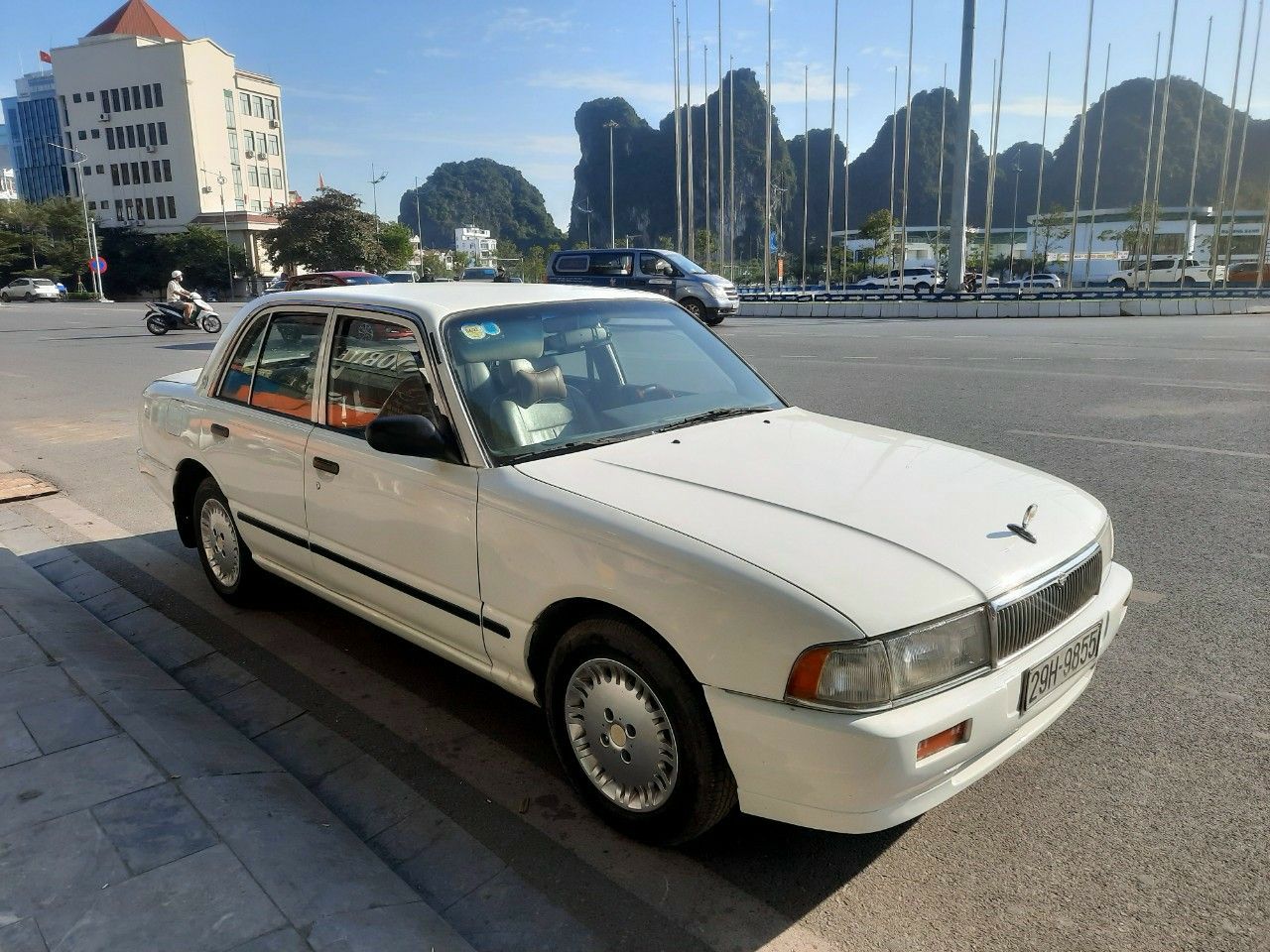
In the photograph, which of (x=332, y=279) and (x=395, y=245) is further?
(x=395, y=245)

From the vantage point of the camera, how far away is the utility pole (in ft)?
93.1

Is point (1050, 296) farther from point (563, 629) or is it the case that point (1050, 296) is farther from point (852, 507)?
point (563, 629)

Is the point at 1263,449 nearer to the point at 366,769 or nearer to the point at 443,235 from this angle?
the point at 366,769

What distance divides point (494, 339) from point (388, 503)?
697 mm

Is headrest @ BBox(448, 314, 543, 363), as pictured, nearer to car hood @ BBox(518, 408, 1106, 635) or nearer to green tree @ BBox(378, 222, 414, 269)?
car hood @ BBox(518, 408, 1106, 635)

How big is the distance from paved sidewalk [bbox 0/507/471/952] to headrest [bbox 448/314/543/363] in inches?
60.1

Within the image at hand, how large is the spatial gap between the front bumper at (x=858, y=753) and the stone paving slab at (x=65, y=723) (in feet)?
6.87

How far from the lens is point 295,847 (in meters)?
2.50

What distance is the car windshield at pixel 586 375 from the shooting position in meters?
3.14

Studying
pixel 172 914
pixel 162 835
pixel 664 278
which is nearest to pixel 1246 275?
pixel 664 278

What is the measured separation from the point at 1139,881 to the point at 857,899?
0.74 m

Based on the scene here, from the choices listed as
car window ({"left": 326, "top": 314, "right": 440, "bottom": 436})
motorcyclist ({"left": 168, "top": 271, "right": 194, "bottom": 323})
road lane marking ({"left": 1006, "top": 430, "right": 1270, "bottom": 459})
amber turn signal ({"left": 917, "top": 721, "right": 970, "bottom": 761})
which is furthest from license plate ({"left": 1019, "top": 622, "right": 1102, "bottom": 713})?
motorcyclist ({"left": 168, "top": 271, "right": 194, "bottom": 323})

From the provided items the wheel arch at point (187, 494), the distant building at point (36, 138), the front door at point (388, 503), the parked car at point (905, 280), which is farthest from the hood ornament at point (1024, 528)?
the distant building at point (36, 138)

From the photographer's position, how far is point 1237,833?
2605mm
